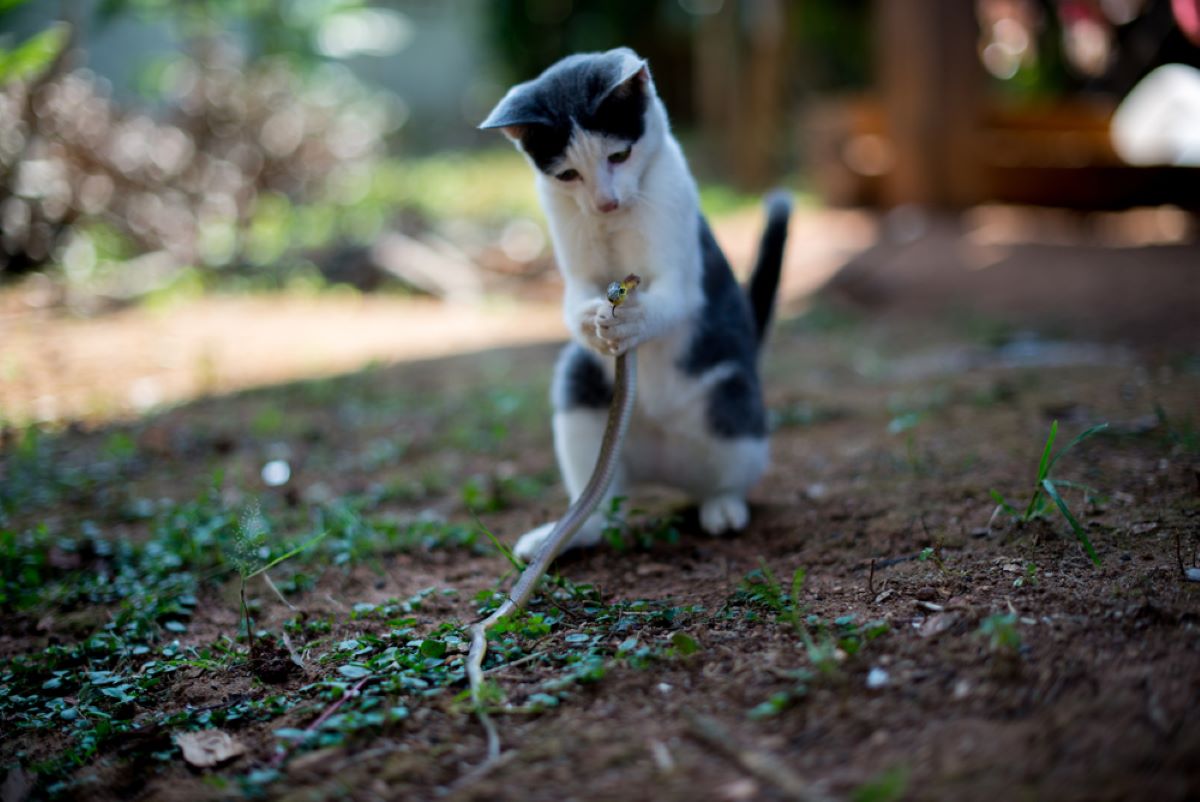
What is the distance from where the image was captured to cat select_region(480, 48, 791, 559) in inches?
105

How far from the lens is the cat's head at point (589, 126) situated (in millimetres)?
2635

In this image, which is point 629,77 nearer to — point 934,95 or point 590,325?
point 590,325

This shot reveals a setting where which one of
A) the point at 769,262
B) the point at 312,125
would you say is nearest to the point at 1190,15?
the point at 769,262

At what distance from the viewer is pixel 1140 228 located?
25.8 ft

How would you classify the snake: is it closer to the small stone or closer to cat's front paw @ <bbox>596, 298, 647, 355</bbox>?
cat's front paw @ <bbox>596, 298, 647, 355</bbox>

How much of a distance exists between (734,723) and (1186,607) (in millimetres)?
1030

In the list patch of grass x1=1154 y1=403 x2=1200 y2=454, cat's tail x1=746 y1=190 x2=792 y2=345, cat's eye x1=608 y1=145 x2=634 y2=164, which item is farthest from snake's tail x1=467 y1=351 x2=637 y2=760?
patch of grass x1=1154 y1=403 x2=1200 y2=454

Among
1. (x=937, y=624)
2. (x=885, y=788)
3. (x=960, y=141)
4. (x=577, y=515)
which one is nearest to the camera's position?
(x=885, y=788)

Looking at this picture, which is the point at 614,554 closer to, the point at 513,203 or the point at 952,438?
the point at 952,438

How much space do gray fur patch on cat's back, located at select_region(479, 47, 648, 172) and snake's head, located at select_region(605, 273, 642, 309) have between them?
403 mm

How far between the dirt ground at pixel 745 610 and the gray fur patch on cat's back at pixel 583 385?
46 cm

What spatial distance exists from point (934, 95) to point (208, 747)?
782 centimetres

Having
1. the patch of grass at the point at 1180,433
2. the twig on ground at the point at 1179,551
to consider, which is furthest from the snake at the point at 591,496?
the patch of grass at the point at 1180,433

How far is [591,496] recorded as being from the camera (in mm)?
2607
